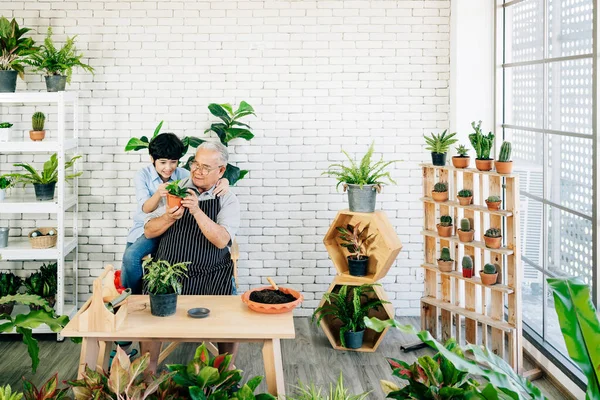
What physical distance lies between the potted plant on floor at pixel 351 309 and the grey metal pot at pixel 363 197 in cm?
57

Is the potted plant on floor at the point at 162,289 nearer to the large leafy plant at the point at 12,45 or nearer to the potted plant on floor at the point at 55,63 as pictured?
the potted plant on floor at the point at 55,63

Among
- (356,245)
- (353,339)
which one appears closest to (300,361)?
(353,339)

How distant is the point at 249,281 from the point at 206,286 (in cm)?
171

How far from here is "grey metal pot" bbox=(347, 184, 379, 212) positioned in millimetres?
4727

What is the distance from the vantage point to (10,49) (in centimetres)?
495

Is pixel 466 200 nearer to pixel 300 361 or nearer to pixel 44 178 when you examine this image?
pixel 300 361

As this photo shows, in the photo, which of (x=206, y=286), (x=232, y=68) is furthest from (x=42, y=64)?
(x=206, y=286)

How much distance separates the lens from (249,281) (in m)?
5.73

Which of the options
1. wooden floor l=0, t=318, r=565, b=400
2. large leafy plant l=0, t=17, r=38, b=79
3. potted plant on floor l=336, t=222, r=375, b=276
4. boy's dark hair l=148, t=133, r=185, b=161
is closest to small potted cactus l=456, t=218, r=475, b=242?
potted plant on floor l=336, t=222, r=375, b=276

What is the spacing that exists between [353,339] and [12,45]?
11.1 ft

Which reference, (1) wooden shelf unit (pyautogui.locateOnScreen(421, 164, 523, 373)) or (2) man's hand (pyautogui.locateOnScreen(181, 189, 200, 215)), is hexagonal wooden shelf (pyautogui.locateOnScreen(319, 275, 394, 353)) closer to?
(1) wooden shelf unit (pyautogui.locateOnScreen(421, 164, 523, 373))

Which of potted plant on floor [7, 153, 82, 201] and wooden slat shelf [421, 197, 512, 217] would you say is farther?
potted plant on floor [7, 153, 82, 201]

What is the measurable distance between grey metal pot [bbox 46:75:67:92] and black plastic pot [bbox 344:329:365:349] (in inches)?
114

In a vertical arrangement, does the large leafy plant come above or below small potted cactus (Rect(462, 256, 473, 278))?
above
